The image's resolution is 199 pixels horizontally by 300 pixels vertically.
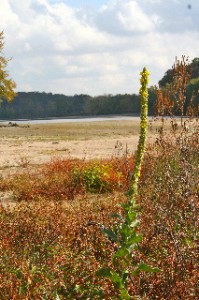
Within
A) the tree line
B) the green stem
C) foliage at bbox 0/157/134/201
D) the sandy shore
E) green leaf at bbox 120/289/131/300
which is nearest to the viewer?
the green stem

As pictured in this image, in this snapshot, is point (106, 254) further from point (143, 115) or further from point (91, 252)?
point (143, 115)

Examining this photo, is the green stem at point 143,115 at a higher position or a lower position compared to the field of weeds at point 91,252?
higher

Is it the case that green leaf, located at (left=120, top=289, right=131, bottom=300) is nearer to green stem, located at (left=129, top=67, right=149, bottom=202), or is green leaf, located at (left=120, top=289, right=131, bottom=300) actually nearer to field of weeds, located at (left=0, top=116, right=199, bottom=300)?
field of weeds, located at (left=0, top=116, right=199, bottom=300)

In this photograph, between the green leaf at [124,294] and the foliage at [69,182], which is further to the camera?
the foliage at [69,182]

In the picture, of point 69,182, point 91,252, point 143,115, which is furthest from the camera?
point 69,182

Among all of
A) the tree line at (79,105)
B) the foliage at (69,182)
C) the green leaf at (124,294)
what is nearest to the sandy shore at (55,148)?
the foliage at (69,182)

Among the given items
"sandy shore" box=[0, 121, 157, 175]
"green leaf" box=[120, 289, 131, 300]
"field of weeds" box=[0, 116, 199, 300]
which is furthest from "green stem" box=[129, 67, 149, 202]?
"sandy shore" box=[0, 121, 157, 175]

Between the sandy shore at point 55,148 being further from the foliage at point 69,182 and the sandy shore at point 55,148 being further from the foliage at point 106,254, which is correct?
the foliage at point 106,254

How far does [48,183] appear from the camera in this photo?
37.5 ft

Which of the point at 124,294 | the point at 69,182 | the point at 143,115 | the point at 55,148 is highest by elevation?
the point at 143,115

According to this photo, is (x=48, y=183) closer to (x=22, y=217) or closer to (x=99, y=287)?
(x=22, y=217)

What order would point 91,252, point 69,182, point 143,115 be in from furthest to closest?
1. point 69,182
2. point 91,252
3. point 143,115

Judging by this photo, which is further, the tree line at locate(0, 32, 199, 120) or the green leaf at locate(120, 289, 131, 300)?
the tree line at locate(0, 32, 199, 120)

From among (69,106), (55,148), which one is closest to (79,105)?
(69,106)
